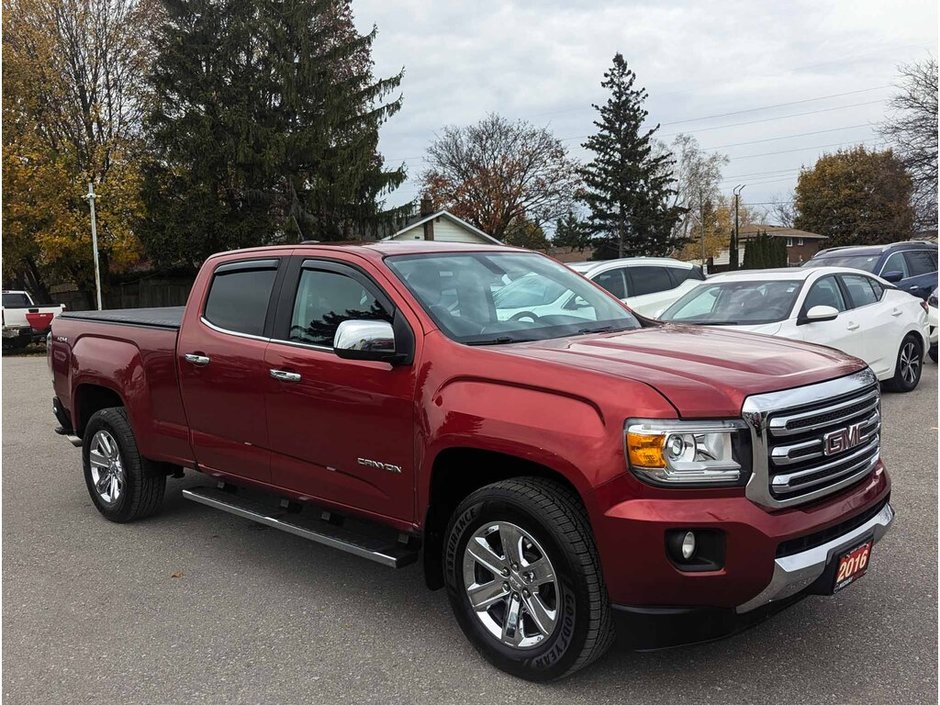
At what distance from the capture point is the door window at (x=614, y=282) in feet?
40.8

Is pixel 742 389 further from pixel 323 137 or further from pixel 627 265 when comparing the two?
pixel 323 137

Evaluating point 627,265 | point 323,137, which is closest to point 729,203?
point 323,137

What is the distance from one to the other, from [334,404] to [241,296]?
4.19 ft

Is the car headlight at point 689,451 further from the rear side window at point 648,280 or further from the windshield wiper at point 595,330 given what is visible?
the rear side window at point 648,280

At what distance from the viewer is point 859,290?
9.40 meters

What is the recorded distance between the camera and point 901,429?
7.61 m

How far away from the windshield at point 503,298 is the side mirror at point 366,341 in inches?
10.5

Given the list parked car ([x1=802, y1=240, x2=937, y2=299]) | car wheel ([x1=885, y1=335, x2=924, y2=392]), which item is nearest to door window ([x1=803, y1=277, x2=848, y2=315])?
car wheel ([x1=885, y1=335, x2=924, y2=392])

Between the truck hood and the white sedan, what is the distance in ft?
14.8

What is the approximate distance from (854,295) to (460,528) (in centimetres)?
744

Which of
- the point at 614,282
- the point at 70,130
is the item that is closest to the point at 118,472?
the point at 614,282

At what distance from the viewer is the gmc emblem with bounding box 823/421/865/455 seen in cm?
313

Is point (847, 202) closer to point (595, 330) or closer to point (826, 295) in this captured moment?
point (826, 295)

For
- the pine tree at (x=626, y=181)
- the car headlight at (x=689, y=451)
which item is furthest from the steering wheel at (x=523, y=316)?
the pine tree at (x=626, y=181)
